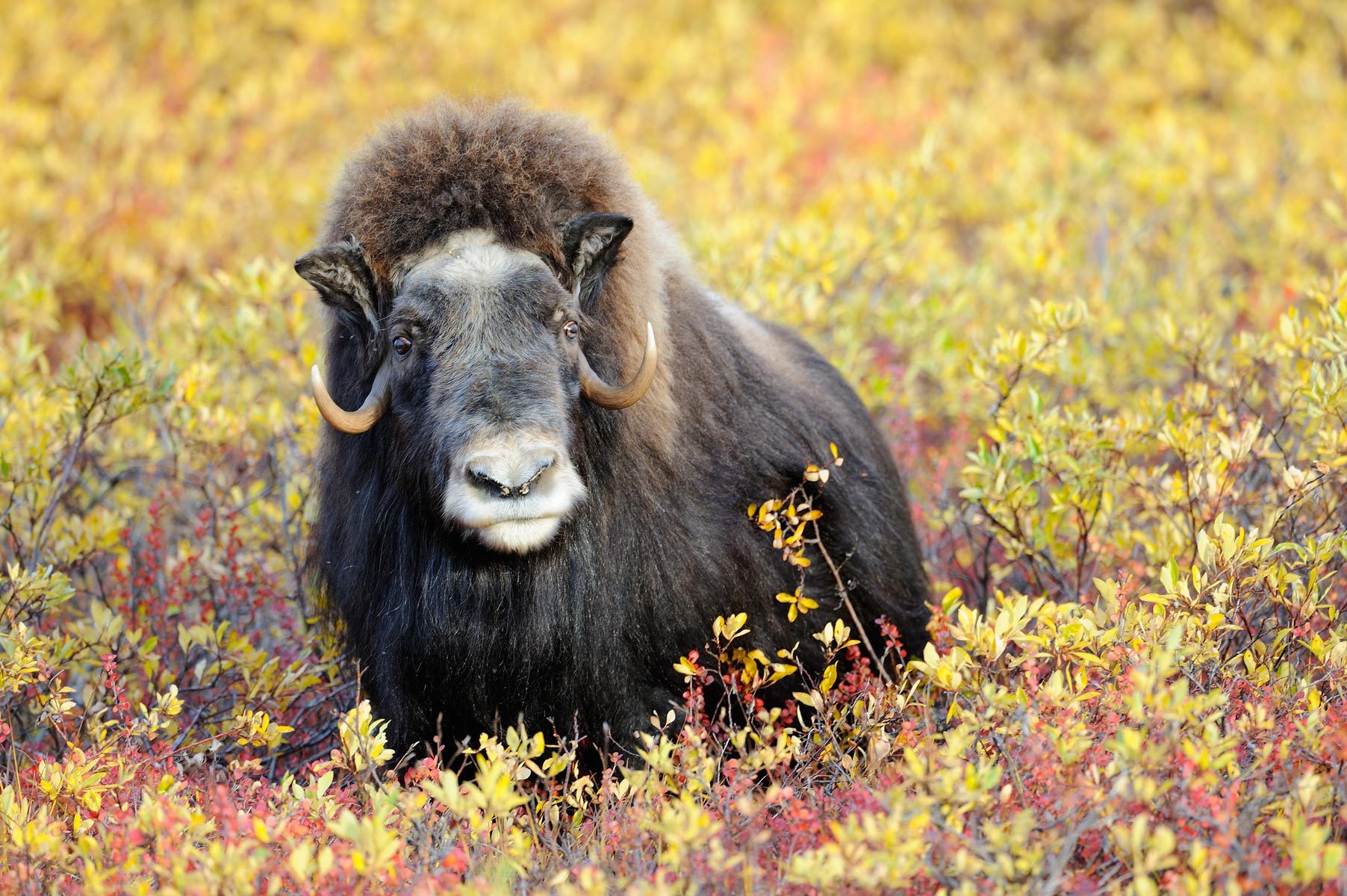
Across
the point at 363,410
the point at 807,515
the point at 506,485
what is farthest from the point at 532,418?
the point at 807,515

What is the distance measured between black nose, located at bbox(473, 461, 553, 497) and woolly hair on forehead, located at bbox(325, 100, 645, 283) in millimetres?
667

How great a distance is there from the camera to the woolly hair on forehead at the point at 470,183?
3.22 m

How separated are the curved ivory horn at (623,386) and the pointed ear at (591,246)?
0.61 feet

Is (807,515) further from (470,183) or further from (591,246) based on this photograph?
(470,183)

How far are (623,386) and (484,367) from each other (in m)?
0.37

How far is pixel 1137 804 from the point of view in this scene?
2539 mm

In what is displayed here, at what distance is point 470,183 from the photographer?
3.24 meters

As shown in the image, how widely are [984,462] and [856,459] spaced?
1.27ft

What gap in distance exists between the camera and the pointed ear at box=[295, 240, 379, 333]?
3174 millimetres

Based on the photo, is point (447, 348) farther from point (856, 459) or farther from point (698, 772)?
point (856, 459)

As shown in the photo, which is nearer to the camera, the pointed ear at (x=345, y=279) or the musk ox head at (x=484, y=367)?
the musk ox head at (x=484, y=367)

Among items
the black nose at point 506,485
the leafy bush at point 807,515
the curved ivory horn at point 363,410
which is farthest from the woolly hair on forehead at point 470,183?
the leafy bush at point 807,515

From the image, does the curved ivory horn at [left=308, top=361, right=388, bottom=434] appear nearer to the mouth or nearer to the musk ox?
the musk ox

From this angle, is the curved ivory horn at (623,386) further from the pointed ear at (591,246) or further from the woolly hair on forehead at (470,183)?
the woolly hair on forehead at (470,183)
